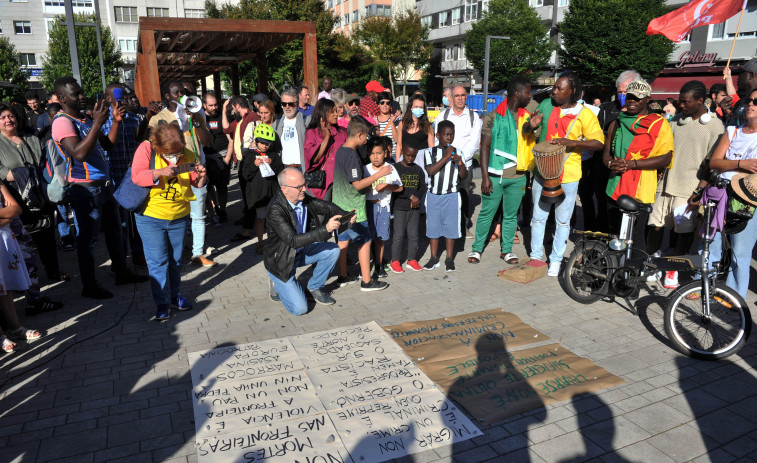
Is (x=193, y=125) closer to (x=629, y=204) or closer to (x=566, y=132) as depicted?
(x=566, y=132)

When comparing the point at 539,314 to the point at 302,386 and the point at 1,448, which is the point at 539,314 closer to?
the point at 302,386

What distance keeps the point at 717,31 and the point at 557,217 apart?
33.5 m

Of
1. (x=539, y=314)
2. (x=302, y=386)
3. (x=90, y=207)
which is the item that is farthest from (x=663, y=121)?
(x=90, y=207)

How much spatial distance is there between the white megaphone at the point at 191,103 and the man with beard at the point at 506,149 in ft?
11.7

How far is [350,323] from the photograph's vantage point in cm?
515

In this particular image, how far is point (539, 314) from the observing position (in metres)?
5.38

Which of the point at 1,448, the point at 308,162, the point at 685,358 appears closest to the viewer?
the point at 1,448

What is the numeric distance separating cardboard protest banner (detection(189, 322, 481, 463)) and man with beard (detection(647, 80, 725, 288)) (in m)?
3.67

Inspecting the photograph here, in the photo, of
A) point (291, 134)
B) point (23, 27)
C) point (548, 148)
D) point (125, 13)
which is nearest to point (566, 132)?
point (548, 148)

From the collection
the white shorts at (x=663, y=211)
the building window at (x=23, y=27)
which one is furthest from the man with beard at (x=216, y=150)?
the building window at (x=23, y=27)

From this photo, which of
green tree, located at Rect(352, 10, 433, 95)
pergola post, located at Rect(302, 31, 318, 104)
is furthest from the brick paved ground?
green tree, located at Rect(352, 10, 433, 95)

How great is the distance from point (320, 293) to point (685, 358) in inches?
135

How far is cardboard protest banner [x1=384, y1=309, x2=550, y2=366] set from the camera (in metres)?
4.51

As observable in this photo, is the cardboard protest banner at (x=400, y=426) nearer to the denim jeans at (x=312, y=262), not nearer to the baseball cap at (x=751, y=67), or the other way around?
the denim jeans at (x=312, y=262)
